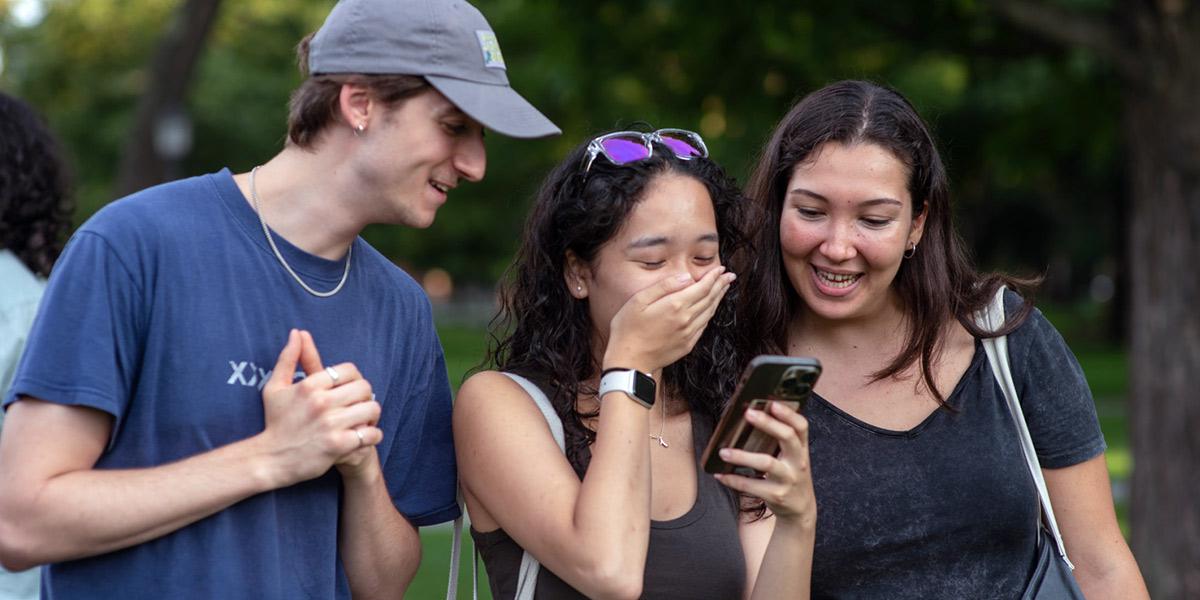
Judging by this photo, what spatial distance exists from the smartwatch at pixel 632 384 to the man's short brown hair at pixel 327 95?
69cm

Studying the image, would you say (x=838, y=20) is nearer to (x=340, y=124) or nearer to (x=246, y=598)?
(x=340, y=124)

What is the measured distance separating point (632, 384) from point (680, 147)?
64 centimetres

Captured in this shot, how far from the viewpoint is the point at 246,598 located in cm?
257

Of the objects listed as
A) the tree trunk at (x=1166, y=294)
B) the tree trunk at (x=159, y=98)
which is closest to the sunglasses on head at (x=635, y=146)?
the tree trunk at (x=1166, y=294)

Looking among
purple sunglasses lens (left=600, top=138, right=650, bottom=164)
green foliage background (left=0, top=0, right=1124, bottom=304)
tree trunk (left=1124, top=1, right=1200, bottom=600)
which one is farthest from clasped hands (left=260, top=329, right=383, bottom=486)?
tree trunk (left=1124, top=1, right=1200, bottom=600)

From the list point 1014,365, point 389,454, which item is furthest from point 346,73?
point 1014,365

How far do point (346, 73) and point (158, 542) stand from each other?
0.96 m

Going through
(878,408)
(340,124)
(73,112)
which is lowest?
(73,112)

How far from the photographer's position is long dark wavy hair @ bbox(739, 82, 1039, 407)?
3.25m

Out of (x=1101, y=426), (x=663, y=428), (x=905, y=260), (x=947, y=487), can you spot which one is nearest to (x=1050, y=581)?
(x=947, y=487)

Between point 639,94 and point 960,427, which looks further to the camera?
point 639,94

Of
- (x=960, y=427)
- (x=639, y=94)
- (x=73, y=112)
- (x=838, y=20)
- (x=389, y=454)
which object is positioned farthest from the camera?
(x=73, y=112)

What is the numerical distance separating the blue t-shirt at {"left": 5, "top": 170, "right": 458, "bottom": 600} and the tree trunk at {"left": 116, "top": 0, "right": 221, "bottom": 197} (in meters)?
11.2

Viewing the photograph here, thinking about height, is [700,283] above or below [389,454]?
above
